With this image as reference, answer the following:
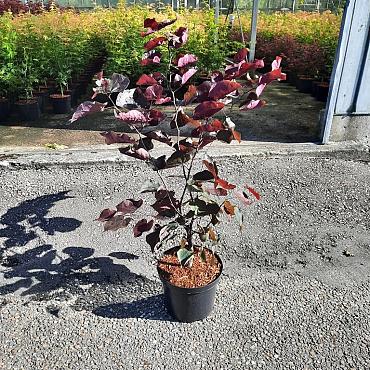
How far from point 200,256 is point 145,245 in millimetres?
769

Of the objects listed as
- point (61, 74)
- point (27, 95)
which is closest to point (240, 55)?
point (27, 95)

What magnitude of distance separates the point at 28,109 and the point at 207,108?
4503 mm

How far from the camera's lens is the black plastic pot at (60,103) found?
5.67m

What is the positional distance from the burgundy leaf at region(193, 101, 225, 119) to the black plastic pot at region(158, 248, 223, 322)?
0.92 metres

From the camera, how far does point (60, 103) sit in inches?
224

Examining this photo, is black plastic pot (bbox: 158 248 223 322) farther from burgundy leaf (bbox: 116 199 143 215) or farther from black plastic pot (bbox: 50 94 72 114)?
black plastic pot (bbox: 50 94 72 114)

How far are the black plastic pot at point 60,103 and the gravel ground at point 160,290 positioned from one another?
2282 millimetres

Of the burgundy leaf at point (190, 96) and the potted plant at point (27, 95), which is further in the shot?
the potted plant at point (27, 95)

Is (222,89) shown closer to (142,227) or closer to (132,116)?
(132,116)

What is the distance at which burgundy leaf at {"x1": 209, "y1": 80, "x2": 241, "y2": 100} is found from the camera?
1.47 meters

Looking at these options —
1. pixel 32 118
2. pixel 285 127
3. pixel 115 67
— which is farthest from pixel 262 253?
pixel 115 67

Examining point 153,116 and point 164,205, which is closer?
point 153,116

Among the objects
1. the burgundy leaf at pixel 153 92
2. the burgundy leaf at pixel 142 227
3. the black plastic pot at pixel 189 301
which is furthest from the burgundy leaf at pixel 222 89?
the black plastic pot at pixel 189 301

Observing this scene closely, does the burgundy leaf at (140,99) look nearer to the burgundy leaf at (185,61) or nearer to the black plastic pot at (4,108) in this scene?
the burgundy leaf at (185,61)
